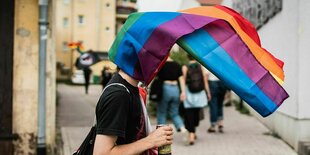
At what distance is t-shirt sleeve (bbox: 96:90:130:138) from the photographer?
239cm

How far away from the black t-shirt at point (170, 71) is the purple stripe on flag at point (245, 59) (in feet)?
19.7

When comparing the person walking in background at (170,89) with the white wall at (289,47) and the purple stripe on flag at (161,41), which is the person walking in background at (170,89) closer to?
the white wall at (289,47)

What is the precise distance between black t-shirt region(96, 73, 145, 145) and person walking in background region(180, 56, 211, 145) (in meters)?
5.98

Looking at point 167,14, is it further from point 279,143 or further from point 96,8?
point 96,8

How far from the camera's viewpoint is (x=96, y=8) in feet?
158

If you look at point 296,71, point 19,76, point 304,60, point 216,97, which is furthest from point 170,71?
point 19,76

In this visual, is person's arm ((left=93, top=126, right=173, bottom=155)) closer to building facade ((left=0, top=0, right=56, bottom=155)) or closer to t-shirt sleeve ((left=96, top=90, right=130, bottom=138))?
t-shirt sleeve ((left=96, top=90, right=130, bottom=138))

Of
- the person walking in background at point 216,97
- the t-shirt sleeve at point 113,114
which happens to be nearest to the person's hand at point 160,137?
the t-shirt sleeve at point 113,114

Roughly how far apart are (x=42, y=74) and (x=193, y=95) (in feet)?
8.27

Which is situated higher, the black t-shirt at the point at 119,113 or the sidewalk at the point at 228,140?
the black t-shirt at the point at 119,113

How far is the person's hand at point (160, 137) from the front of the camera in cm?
251

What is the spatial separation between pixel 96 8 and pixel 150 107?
36.1 metres

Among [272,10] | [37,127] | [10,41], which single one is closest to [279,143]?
[272,10]

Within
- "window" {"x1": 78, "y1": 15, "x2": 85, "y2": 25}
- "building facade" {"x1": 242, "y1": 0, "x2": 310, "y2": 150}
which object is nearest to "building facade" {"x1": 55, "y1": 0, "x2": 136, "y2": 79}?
→ "window" {"x1": 78, "y1": 15, "x2": 85, "y2": 25}
